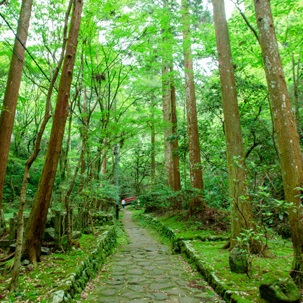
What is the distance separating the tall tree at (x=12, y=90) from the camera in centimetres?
659

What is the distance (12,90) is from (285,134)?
6405mm

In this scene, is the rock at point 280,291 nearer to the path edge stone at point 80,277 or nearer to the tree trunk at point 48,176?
the path edge stone at point 80,277

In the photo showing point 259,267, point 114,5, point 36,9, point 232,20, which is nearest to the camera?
point 259,267

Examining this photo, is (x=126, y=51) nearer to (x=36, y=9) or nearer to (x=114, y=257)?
(x=36, y=9)

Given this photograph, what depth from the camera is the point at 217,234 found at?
8367 mm

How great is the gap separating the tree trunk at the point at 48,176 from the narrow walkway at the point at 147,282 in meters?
1.34

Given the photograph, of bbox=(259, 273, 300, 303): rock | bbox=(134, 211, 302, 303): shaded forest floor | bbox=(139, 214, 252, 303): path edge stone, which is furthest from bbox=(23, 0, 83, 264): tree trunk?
bbox=(259, 273, 300, 303): rock

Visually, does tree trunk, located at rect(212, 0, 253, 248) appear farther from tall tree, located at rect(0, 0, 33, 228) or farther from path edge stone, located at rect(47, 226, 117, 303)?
tall tree, located at rect(0, 0, 33, 228)

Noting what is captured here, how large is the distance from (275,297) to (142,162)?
750 inches

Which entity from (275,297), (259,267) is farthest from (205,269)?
(275,297)

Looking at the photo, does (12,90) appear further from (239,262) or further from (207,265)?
(239,262)

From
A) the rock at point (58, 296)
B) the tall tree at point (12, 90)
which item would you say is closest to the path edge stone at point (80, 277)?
the rock at point (58, 296)

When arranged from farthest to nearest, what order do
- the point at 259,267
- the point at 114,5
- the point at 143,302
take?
1. the point at 114,5
2. the point at 259,267
3. the point at 143,302

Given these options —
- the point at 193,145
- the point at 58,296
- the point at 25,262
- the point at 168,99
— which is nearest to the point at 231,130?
the point at 193,145
